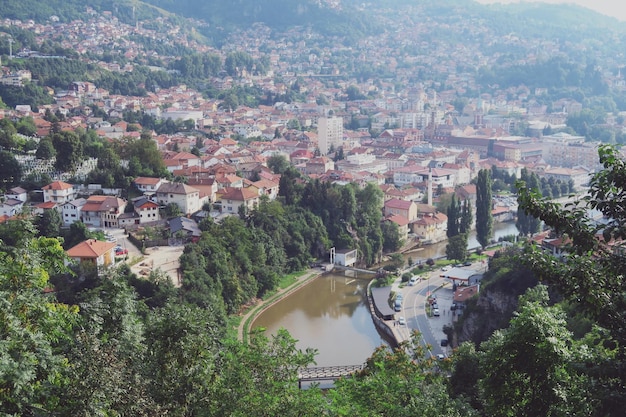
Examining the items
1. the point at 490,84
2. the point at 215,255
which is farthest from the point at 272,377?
the point at 490,84

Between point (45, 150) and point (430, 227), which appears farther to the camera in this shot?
point (430, 227)

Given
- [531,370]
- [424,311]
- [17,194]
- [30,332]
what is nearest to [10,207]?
[17,194]

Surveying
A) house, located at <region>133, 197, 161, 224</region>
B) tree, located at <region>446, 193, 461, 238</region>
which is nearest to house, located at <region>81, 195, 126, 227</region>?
house, located at <region>133, 197, 161, 224</region>

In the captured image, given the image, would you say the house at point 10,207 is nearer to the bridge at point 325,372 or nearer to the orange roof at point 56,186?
the orange roof at point 56,186

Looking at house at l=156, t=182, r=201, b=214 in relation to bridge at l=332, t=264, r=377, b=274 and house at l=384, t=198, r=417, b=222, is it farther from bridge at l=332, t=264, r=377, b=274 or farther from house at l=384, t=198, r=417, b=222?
house at l=384, t=198, r=417, b=222

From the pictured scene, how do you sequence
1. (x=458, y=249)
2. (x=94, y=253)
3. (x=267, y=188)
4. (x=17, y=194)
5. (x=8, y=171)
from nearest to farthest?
(x=94, y=253), (x=17, y=194), (x=8, y=171), (x=458, y=249), (x=267, y=188)

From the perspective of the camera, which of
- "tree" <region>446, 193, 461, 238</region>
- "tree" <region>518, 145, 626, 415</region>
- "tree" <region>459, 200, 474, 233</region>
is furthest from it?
"tree" <region>446, 193, 461, 238</region>

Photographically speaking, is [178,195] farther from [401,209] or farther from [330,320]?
[401,209]
